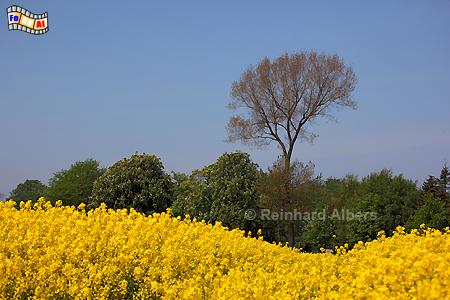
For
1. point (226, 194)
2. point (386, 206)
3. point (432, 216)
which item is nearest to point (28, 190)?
point (226, 194)

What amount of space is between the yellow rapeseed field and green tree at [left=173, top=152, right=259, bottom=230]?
14.4 m

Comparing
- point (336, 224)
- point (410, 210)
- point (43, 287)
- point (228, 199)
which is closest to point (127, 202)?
point (228, 199)

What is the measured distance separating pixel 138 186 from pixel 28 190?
80.8 ft

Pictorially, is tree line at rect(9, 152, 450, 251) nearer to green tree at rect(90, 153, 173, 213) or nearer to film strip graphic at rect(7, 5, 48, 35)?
green tree at rect(90, 153, 173, 213)

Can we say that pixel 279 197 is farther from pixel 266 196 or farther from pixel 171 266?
pixel 171 266

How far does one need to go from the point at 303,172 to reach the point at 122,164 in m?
9.01

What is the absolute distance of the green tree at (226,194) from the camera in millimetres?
24344

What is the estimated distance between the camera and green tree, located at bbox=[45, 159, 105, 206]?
3497 centimetres

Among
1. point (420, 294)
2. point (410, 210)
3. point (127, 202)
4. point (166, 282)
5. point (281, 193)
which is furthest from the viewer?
point (127, 202)

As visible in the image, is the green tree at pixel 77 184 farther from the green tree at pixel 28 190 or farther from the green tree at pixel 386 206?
the green tree at pixel 386 206

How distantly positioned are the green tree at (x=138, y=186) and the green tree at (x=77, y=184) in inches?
267

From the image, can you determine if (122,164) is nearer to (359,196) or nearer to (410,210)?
(359,196)

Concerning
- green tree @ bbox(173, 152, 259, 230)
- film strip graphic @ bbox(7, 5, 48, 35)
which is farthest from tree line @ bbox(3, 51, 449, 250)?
film strip graphic @ bbox(7, 5, 48, 35)

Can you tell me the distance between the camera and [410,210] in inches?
931
